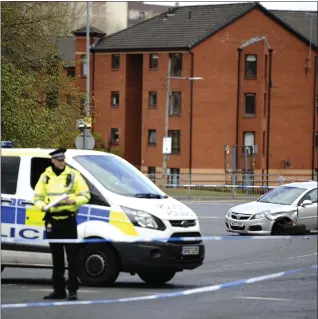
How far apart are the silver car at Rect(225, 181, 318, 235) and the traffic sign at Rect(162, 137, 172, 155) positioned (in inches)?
15.6

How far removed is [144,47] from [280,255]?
1.15 metres

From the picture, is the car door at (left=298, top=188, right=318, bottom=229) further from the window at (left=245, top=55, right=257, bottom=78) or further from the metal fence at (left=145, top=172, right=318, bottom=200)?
the window at (left=245, top=55, right=257, bottom=78)

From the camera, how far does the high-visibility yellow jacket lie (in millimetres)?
4609

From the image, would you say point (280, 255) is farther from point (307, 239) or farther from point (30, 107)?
point (30, 107)

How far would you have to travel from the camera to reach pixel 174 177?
484 centimetres

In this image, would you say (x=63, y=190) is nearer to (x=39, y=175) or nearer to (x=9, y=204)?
(x=39, y=175)

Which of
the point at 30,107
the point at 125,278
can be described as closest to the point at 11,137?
the point at 30,107

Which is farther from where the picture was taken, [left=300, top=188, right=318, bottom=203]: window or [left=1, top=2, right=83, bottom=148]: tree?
[left=1, top=2, right=83, bottom=148]: tree

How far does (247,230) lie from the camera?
467 centimetres

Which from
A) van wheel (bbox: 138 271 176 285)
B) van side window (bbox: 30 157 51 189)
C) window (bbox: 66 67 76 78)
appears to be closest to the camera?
van wheel (bbox: 138 271 176 285)

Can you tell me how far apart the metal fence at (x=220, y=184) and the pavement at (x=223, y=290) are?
0.06m

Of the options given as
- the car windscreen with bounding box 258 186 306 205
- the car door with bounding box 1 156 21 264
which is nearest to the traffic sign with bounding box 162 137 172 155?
the car windscreen with bounding box 258 186 306 205

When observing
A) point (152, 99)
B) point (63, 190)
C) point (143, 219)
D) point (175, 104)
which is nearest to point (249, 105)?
point (175, 104)

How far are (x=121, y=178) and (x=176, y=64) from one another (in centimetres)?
60
